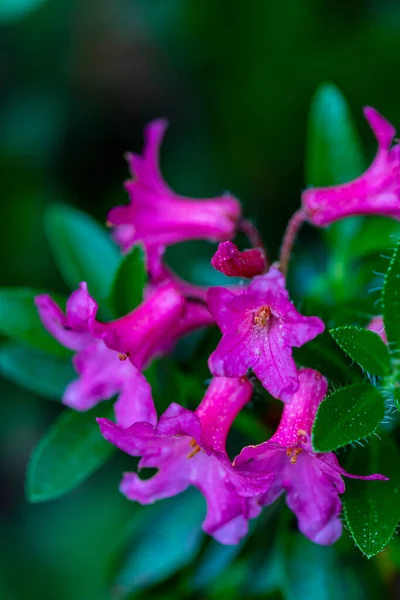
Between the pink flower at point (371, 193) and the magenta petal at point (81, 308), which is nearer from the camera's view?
the magenta petal at point (81, 308)

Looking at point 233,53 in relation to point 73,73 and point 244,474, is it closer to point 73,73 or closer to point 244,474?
point 73,73

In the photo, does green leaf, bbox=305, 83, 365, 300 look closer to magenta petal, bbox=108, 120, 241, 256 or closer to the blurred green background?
magenta petal, bbox=108, 120, 241, 256

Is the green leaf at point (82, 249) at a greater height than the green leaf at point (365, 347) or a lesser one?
lesser

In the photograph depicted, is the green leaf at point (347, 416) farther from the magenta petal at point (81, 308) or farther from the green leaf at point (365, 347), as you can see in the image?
the magenta petal at point (81, 308)

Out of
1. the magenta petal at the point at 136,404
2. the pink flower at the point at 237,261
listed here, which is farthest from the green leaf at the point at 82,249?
the pink flower at the point at 237,261

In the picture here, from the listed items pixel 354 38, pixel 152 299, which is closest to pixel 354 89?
pixel 354 38

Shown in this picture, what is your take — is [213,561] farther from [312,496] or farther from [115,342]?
[115,342]

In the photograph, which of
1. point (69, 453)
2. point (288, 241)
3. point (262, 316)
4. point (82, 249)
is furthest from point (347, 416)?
point (82, 249)
